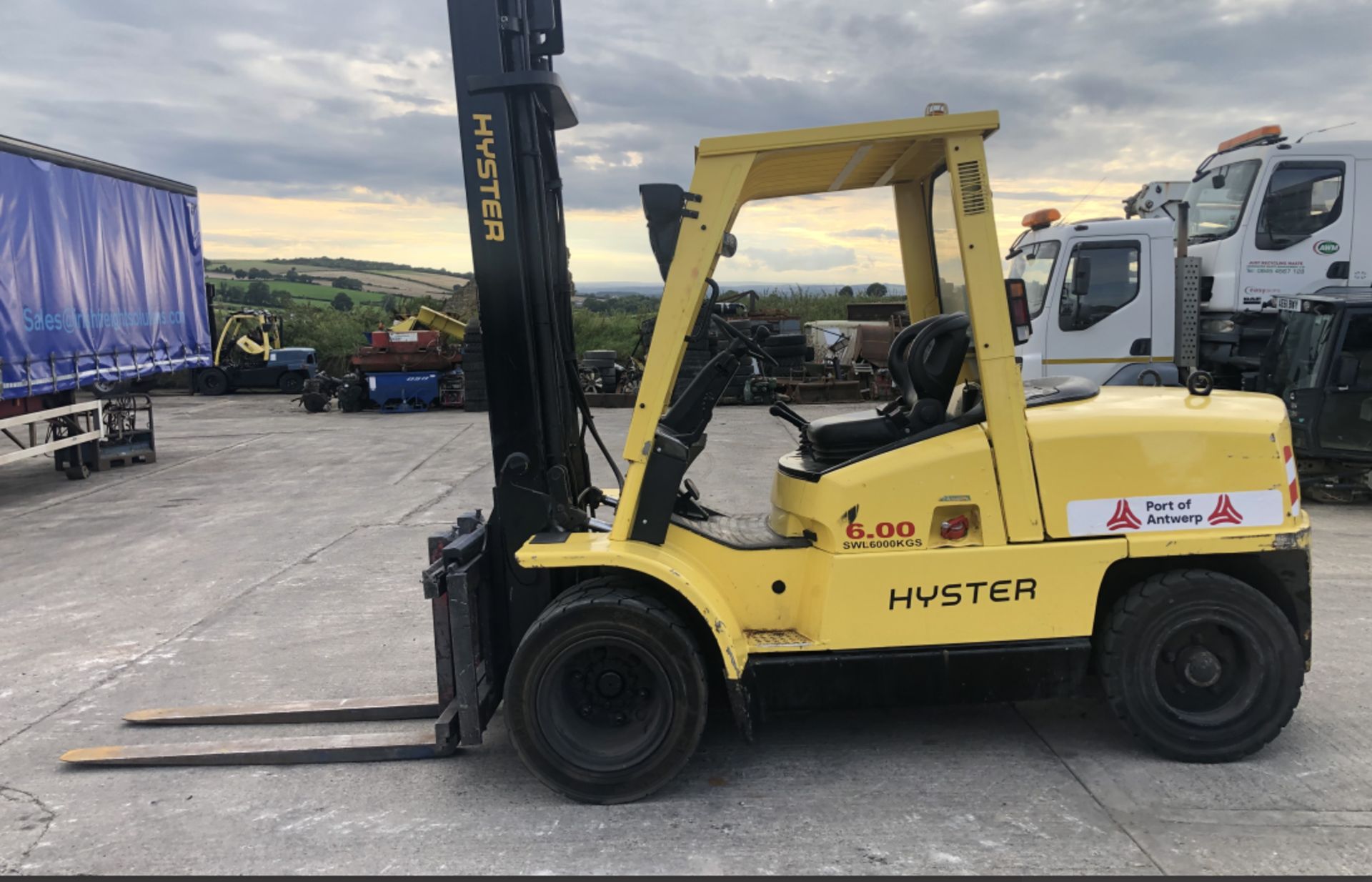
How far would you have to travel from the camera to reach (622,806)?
3691 mm

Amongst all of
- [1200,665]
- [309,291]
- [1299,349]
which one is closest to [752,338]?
[1200,665]

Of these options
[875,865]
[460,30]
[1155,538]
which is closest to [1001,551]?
[1155,538]

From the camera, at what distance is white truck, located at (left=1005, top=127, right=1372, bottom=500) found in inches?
402

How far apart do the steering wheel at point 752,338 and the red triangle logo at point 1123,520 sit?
5.02ft

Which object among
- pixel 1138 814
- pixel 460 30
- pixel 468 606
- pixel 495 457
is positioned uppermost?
pixel 460 30

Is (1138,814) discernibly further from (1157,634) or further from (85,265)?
(85,265)

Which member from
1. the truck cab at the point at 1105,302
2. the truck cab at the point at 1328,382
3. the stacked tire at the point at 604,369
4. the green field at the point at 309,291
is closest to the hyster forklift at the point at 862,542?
the truck cab at the point at 1328,382

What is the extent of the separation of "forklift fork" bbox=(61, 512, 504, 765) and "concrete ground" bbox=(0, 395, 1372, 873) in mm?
75

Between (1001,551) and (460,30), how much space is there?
3185mm

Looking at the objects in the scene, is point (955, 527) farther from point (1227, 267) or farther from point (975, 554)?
point (1227, 267)

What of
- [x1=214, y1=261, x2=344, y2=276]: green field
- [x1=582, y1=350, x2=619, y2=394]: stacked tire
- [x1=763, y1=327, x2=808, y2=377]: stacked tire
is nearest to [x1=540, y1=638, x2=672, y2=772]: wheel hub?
[x1=763, y1=327, x2=808, y2=377]: stacked tire

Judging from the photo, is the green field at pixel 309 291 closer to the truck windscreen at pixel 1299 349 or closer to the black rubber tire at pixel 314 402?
the black rubber tire at pixel 314 402

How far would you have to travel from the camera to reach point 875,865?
3195 mm

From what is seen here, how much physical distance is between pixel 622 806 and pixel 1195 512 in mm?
2645
